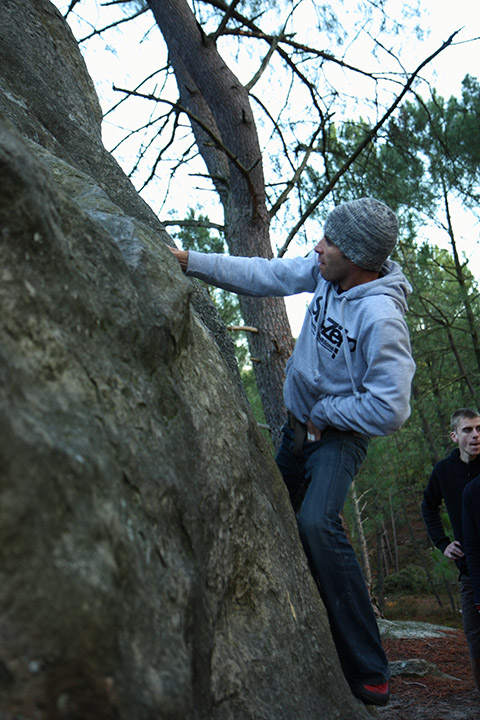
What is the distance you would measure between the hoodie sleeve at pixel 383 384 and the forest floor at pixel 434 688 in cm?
129

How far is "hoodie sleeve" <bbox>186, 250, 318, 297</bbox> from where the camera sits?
307 centimetres

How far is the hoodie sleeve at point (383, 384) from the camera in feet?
8.77

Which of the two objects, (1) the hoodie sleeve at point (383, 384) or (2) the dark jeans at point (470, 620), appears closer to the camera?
(1) the hoodie sleeve at point (383, 384)

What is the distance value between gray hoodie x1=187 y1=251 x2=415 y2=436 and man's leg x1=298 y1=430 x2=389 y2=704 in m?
0.33

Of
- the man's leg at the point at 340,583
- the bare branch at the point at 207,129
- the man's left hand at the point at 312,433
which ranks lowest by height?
the man's leg at the point at 340,583

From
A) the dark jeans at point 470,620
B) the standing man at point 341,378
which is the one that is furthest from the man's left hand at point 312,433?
the dark jeans at point 470,620

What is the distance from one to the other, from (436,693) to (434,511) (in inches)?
52.4

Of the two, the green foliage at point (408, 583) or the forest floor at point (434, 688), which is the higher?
the forest floor at point (434, 688)

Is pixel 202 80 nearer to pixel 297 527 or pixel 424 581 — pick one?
pixel 297 527

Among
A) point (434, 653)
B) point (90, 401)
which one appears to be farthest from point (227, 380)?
point (434, 653)

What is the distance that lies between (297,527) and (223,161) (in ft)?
17.0

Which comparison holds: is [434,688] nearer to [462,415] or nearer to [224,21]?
[462,415]

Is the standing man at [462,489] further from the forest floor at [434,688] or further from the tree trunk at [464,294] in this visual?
the tree trunk at [464,294]

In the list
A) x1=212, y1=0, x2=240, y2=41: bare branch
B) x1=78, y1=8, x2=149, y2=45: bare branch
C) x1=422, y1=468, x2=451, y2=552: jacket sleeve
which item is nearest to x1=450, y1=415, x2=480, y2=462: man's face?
Answer: x1=422, y1=468, x2=451, y2=552: jacket sleeve
